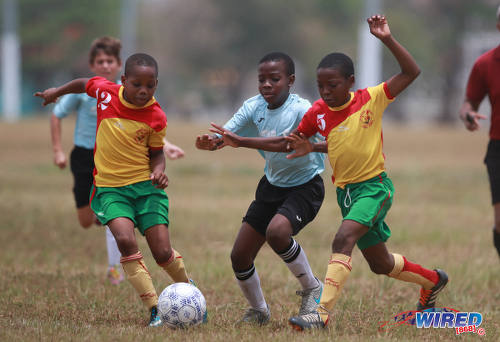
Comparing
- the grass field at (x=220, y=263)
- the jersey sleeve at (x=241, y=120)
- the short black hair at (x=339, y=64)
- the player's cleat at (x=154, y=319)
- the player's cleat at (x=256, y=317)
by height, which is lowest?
the grass field at (x=220, y=263)

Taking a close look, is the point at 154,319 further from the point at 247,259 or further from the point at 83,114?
the point at 83,114

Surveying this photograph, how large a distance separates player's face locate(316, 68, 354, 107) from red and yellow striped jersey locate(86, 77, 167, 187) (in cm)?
121

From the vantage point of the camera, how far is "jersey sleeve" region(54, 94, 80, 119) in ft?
25.2

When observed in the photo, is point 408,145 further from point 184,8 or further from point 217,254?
point 184,8

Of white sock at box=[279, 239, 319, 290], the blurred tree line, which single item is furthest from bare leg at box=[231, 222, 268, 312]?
the blurred tree line

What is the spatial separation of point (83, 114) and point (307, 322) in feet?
12.2

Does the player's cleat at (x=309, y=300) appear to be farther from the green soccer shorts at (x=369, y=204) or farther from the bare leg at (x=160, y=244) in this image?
the bare leg at (x=160, y=244)

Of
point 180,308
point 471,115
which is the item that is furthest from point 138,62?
point 471,115

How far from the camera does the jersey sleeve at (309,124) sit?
5523 mm

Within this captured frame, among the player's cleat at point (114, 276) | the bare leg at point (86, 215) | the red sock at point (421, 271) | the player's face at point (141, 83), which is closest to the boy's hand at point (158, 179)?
the player's face at point (141, 83)

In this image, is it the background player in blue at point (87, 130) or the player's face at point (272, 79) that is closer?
the player's face at point (272, 79)

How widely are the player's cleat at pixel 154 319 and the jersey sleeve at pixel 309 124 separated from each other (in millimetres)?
1717

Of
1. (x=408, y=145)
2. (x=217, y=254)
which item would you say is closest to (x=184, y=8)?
(x=408, y=145)

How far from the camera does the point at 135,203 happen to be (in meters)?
5.63
